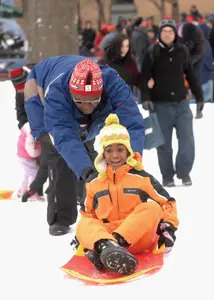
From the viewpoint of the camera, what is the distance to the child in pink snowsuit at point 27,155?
328 inches

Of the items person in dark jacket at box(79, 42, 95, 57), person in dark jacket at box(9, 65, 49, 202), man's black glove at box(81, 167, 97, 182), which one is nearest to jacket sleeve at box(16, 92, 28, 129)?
person in dark jacket at box(9, 65, 49, 202)

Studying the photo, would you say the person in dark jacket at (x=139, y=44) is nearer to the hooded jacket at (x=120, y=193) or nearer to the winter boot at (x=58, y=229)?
the winter boot at (x=58, y=229)

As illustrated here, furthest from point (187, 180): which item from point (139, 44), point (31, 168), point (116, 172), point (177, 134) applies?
point (139, 44)

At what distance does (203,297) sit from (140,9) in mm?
30919

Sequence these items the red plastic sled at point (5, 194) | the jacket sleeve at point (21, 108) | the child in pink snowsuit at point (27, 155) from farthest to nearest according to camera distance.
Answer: the red plastic sled at point (5, 194) → the child in pink snowsuit at point (27, 155) → the jacket sleeve at point (21, 108)

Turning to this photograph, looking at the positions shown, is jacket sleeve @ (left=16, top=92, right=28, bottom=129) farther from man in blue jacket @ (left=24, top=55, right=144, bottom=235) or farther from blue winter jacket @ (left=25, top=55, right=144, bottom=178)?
blue winter jacket @ (left=25, top=55, right=144, bottom=178)

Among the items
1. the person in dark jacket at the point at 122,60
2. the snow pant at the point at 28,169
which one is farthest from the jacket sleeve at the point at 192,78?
the snow pant at the point at 28,169

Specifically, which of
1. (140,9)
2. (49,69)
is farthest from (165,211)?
(140,9)

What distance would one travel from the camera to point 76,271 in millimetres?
4918

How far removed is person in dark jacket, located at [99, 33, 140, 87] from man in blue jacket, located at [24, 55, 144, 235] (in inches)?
129

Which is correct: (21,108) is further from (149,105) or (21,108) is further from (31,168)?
(149,105)

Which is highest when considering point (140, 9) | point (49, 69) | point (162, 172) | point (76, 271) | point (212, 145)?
point (49, 69)

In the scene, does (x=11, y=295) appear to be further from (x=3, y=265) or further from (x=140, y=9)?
(x=140, y=9)

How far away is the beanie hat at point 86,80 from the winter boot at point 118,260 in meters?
1.21
